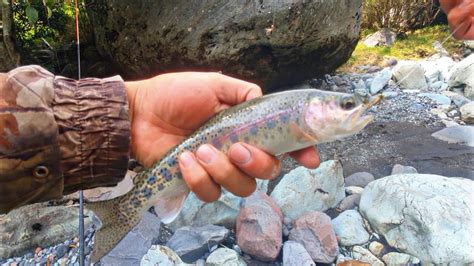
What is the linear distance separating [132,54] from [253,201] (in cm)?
Result: 371

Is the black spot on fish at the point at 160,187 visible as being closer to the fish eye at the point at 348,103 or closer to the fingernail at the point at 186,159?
the fingernail at the point at 186,159

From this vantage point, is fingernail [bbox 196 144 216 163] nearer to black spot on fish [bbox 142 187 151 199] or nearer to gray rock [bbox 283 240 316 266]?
black spot on fish [bbox 142 187 151 199]

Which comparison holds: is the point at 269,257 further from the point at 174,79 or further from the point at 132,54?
the point at 132,54

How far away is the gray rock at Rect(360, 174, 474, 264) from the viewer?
13.3 feet

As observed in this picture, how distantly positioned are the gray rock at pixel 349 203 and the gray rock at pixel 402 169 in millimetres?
886

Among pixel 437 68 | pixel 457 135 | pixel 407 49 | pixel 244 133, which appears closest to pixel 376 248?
pixel 244 133

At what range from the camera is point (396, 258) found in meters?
4.27

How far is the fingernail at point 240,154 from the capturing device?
239 cm

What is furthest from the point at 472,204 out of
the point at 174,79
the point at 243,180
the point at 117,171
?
the point at 117,171

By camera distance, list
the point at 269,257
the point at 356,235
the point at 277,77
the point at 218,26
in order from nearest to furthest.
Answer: the point at 269,257, the point at 356,235, the point at 218,26, the point at 277,77

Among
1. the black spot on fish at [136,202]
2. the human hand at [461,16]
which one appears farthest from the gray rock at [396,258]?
the black spot on fish at [136,202]

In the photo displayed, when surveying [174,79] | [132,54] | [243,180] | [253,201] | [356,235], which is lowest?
[356,235]

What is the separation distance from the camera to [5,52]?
691cm

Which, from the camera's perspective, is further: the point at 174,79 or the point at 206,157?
the point at 174,79
